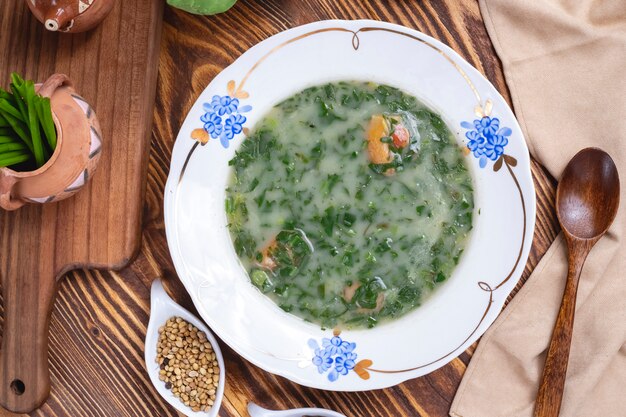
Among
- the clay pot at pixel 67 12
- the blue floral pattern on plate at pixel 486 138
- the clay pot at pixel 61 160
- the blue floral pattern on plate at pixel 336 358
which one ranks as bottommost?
the blue floral pattern on plate at pixel 336 358

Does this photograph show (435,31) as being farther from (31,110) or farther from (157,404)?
(157,404)

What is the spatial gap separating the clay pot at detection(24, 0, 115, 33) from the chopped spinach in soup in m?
0.75

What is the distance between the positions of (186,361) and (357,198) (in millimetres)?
968

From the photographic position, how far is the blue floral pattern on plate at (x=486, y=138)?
264cm

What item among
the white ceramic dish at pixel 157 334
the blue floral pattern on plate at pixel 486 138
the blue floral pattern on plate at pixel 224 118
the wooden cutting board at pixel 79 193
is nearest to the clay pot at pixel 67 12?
the wooden cutting board at pixel 79 193

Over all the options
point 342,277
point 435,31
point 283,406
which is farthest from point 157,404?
point 435,31

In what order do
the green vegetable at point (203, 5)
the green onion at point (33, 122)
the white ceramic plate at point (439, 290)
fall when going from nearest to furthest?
the green onion at point (33, 122), the green vegetable at point (203, 5), the white ceramic plate at point (439, 290)

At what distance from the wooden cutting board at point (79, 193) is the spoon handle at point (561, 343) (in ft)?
5.70

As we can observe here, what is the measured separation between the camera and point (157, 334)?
283 cm

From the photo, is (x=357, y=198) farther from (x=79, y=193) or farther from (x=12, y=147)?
(x=12, y=147)

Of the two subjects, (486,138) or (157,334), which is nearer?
(486,138)

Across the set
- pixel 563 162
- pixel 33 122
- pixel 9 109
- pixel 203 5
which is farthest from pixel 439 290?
pixel 9 109

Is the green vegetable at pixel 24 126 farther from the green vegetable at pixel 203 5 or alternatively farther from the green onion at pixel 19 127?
the green vegetable at pixel 203 5

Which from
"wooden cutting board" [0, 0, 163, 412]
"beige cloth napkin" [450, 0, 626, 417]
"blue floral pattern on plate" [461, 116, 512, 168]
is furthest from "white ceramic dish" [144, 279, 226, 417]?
"blue floral pattern on plate" [461, 116, 512, 168]
